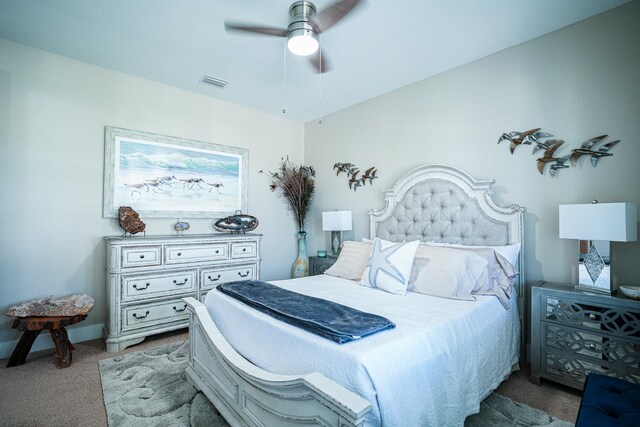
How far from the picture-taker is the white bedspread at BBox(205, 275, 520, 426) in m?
1.21

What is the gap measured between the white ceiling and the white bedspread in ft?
6.86

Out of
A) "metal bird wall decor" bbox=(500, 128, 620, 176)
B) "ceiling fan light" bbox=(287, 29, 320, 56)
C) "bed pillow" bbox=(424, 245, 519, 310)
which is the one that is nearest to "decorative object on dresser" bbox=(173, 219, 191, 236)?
"ceiling fan light" bbox=(287, 29, 320, 56)

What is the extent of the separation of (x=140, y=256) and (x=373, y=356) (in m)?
2.58

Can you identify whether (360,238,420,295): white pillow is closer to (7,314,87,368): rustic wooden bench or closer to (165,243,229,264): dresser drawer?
(165,243,229,264): dresser drawer

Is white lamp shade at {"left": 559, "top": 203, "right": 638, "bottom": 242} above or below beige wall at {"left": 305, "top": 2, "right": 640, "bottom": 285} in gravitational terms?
below

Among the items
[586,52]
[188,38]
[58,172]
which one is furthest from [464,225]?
[58,172]

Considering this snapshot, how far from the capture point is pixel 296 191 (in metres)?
4.46

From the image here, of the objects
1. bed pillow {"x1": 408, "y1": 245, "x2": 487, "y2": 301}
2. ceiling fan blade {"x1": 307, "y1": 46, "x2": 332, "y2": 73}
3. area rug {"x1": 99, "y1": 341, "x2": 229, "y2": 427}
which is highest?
ceiling fan blade {"x1": 307, "y1": 46, "x2": 332, "y2": 73}

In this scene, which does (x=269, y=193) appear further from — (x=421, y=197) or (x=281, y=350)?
(x=281, y=350)

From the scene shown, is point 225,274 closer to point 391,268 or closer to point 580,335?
point 391,268

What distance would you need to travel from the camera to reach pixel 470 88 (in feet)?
9.75

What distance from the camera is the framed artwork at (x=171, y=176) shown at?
10.5 feet

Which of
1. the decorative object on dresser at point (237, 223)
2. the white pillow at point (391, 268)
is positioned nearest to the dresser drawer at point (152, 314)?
the decorative object on dresser at point (237, 223)

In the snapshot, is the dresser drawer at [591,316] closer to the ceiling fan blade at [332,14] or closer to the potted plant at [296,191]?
the ceiling fan blade at [332,14]
